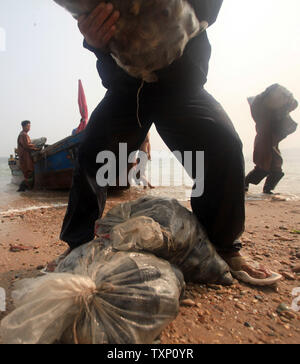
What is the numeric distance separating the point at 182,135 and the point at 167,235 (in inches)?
26.1

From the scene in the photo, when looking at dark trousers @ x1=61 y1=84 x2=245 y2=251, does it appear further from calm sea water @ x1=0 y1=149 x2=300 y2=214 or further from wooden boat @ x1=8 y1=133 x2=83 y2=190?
wooden boat @ x1=8 y1=133 x2=83 y2=190

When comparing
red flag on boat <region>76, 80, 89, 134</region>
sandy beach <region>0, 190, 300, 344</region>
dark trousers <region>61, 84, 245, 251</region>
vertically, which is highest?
red flag on boat <region>76, 80, 89, 134</region>

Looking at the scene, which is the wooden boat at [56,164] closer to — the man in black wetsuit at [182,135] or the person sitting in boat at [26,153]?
the person sitting in boat at [26,153]

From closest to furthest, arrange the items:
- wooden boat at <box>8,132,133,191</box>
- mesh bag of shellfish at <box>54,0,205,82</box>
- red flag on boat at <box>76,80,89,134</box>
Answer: mesh bag of shellfish at <box>54,0,205,82</box>
wooden boat at <box>8,132,133,191</box>
red flag on boat at <box>76,80,89,134</box>

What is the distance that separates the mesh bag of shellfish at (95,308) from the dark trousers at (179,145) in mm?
723

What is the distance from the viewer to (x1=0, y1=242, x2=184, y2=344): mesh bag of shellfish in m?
0.86

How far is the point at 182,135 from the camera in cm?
167

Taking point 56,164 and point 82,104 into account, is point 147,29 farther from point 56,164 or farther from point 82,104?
point 56,164

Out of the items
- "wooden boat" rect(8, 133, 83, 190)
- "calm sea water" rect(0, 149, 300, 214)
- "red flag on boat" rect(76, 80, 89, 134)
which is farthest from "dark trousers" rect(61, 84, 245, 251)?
"red flag on boat" rect(76, 80, 89, 134)

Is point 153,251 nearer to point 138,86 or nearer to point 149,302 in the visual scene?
point 149,302

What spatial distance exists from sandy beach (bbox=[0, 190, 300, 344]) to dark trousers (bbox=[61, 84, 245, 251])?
35 cm

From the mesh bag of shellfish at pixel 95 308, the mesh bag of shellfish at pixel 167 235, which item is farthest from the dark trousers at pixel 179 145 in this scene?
the mesh bag of shellfish at pixel 95 308

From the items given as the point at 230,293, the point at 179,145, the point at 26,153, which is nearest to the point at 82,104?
the point at 26,153

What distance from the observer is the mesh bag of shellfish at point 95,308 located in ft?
2.81
